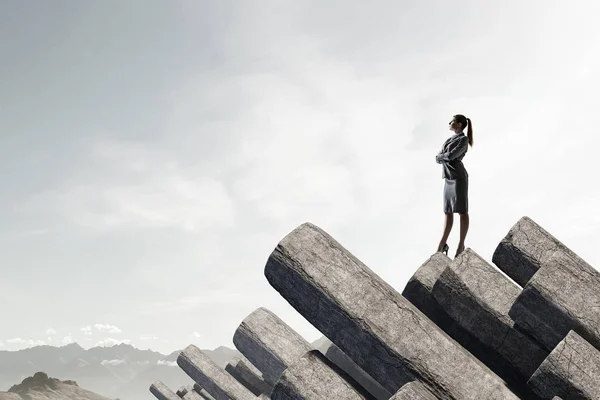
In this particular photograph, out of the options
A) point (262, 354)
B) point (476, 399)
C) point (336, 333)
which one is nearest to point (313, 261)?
point (336, 333)

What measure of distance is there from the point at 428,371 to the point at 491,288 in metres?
1.03

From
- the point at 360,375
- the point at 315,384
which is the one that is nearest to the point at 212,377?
the point at 360,375

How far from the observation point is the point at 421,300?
173 inches

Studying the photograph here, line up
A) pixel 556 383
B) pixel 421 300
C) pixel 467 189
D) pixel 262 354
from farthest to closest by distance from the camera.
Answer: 1. pixel 262 354
2. pixel 467 189
3. pixel 421 300
4. pixel 556 383

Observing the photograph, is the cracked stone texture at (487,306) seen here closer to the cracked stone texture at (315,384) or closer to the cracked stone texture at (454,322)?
the cracked stone texture at (454,322)

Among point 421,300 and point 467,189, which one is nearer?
point 421,300

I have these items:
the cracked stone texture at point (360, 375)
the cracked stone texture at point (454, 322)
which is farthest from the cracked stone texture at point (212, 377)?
the cracked stone texture at point (454, 322)

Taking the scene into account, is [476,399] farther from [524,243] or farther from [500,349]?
[524,243]

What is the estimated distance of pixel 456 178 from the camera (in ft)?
19.6

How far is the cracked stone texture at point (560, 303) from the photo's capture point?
127 inches

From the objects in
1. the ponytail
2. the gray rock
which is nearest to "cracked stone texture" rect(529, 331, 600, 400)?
the ponytail

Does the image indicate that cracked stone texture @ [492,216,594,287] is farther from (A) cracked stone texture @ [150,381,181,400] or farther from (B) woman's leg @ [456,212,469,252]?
(A) cracked stone texture @ [150,381,181,400]

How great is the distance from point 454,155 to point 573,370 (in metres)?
3.22

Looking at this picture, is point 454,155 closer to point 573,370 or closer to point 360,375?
point 573,370
